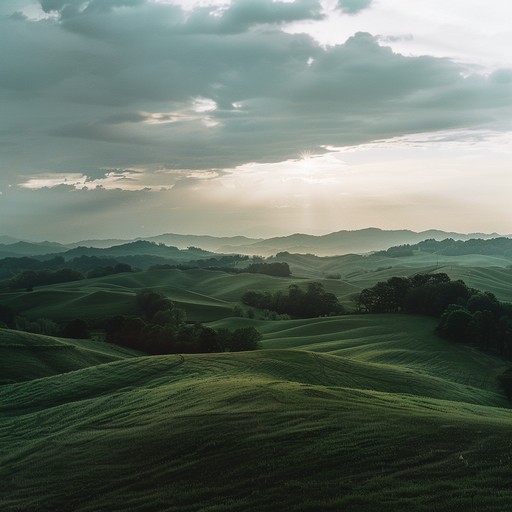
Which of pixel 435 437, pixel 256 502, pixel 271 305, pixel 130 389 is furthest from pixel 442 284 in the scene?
pixel 256 502

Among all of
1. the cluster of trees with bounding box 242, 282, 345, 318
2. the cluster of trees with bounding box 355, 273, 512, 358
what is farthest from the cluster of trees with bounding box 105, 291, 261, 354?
the cluster of trees with bounding box 242, 282, 345, 318

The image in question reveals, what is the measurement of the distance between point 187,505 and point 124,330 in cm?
8239

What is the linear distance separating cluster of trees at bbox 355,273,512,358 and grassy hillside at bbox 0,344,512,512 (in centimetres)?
5830

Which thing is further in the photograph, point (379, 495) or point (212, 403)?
point (212, 403)

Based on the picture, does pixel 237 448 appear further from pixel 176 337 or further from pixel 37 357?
pixel 176 337

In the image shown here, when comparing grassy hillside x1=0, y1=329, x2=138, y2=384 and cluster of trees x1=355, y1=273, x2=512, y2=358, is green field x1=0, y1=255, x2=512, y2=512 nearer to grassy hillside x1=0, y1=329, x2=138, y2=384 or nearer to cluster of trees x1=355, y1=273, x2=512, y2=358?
grassy hillside x1=0, y1=329, x2=138, y2=384

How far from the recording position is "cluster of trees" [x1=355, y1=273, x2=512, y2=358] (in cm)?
9625

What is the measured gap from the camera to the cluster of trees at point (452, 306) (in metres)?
96.2

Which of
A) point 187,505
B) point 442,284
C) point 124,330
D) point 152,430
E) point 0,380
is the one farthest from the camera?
point 442,284

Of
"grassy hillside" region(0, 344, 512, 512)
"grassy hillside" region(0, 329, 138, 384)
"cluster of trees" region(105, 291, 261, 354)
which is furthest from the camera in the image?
"cluster of trees" region(105, 291, 261, 354)

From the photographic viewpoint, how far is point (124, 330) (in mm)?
101125

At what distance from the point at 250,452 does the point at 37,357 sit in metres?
50.2

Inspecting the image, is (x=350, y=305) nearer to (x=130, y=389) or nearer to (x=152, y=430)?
(x=130, y=389)

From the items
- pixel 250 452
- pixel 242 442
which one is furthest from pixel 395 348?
pixel 250 452
